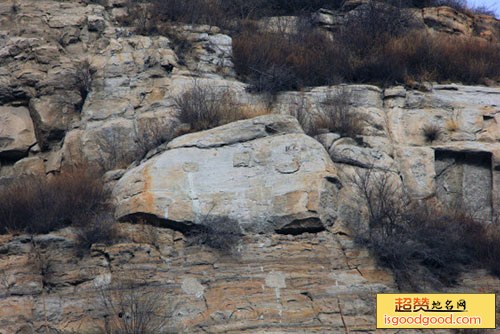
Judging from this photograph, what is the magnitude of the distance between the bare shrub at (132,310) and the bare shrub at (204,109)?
318 centimetres

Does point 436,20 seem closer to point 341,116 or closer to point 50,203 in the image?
point 341,116

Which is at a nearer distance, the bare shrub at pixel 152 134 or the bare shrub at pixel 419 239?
the bare shrub at pixel 419 239

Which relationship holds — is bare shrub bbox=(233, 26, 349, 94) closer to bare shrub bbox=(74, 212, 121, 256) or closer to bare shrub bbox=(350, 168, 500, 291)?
bare shrub bbox=(350, 168, 500, 291)

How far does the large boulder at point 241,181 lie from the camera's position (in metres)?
8.60

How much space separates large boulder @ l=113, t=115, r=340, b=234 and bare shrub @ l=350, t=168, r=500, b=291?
0.64 metres

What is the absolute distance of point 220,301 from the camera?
25.1 feet

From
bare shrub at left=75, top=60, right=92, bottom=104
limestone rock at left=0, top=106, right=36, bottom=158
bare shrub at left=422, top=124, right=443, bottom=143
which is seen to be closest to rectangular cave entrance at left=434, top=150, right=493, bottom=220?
bare shrub at left=422, top=124, right=443, bottom=143

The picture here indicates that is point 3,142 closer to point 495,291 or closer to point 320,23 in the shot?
point 320,23

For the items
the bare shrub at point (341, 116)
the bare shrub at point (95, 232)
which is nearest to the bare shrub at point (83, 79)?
the bare shrub at point (95, 232)

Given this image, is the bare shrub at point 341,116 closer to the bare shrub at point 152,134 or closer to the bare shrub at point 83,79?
the bare shrub at point 152,134

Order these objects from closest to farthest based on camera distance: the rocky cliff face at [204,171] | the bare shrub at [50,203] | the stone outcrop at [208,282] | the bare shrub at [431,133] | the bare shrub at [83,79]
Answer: the stone outcrop at [208,282], the rocky cliff face at [204,171], the bare shrub at [50,203], the bare shrub at [431,133], the bare shrub at [83,79]

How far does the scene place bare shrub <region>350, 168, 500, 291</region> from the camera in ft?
→ 27.4

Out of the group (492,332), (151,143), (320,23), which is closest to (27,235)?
(151,143)

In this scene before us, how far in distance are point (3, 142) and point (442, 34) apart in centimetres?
912
